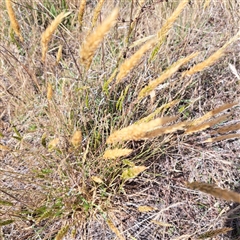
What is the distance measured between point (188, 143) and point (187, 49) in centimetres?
60

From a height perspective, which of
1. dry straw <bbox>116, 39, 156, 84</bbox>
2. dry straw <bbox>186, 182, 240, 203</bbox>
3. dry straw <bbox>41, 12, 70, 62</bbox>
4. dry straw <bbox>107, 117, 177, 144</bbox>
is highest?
dry straw <bbox>41, 12, 70, 62</bbox>

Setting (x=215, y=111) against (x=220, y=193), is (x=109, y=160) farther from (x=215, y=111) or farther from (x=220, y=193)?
(x=220, y=193)

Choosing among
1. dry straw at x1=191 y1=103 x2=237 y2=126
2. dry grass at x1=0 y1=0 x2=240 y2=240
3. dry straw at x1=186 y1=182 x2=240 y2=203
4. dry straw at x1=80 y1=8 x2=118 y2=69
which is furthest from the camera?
dry grass at x1=0 y1=0 x2=240 y2=240

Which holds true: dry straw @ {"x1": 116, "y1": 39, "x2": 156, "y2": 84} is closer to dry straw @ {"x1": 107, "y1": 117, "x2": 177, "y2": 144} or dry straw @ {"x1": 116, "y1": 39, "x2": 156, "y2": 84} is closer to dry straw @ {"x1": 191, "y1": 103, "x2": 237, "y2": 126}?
dry straw @ {"x1": 107, "y1": 117, "x2": 177, "y2": 144}

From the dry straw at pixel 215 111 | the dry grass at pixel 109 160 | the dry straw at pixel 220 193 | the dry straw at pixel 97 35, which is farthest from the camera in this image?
the dry grass at pixel 109 160

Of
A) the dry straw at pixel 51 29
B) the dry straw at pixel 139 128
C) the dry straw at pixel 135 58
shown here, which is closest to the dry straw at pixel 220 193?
the dry straw at pixel 139 128

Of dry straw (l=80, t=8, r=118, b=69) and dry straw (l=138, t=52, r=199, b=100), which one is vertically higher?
dry straw (l=80, t=8, r=118, b=69)

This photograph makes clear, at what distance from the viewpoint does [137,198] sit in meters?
1.34

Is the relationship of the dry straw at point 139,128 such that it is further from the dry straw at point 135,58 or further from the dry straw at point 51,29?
the dry straw at point 51,29

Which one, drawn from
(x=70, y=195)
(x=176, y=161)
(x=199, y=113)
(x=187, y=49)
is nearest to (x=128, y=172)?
(x=70, y=195)

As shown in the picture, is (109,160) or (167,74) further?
(109,160)

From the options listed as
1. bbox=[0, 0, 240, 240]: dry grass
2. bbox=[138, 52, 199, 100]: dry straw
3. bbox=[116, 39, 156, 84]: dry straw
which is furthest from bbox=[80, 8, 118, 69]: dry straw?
bbox=[0, 0, 240, 240]: dry grass

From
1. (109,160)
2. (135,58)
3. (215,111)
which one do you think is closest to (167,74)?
(135,58)

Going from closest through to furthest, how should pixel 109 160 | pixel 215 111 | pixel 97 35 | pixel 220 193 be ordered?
pixel 97 35 → pixel 220 193 → pixel 215 111 → pixel 109 160
